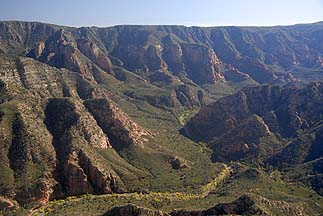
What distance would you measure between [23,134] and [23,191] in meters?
25.1

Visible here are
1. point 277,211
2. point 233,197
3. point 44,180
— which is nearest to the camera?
point 277,211

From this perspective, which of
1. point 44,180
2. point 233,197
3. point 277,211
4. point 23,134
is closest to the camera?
point 277,211

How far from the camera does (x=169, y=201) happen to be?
176m

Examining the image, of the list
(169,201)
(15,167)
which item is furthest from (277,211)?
(15,167)

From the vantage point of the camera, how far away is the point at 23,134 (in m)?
189

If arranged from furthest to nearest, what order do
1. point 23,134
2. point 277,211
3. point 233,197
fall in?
point 23,134 → point 233,197 → point 277,211

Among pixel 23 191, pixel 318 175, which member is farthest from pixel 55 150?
pixel 318 175

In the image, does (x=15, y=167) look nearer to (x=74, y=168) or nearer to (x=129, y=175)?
(x=74, y=168)

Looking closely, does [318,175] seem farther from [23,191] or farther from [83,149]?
[23,191]

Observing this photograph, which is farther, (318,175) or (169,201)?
(318,175)

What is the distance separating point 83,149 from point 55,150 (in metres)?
9.68

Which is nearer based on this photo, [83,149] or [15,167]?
[15,167]

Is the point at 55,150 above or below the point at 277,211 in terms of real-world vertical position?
above

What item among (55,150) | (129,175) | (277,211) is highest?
(55,150)
